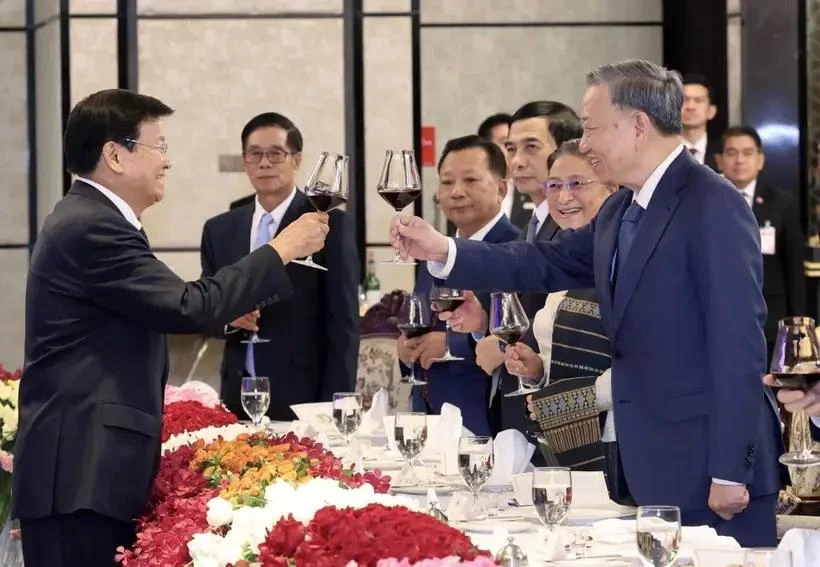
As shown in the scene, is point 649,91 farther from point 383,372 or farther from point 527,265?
point 383,372

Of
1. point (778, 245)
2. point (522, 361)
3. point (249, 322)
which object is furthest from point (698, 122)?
point (522, 361)

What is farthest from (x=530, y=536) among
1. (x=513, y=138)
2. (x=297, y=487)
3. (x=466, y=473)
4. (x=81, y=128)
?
(x=513, y=138)

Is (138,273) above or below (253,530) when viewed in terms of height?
above

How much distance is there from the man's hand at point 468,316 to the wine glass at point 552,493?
1.60m

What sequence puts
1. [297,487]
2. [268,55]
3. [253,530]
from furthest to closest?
[268,55] → [297,487] → [253,530]

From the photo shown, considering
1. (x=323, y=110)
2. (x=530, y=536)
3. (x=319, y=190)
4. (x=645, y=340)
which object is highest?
(x=323, y=110)

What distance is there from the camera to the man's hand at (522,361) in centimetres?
370

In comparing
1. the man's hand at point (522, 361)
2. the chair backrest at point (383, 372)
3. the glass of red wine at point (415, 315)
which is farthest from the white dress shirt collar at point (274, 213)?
the man's hand at point (522, 361)

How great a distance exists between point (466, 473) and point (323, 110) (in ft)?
18.4

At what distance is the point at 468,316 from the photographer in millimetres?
4117

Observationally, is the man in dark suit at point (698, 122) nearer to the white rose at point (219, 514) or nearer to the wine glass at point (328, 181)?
the wine glass at point (328, 181)

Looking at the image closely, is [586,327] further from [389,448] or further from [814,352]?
[814,352]

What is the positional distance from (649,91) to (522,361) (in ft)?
2.81

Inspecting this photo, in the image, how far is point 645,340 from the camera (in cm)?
309
